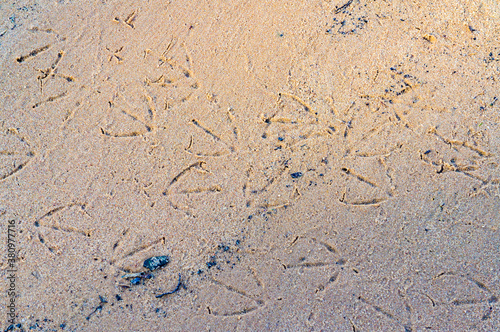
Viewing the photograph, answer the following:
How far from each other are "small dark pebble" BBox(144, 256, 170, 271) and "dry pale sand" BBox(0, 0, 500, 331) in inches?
1.5

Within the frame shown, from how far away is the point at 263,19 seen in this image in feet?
10.8

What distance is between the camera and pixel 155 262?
270 centimetres

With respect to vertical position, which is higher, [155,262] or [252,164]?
[252,164]

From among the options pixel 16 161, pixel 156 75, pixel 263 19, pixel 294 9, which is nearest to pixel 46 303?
pixel 16 161

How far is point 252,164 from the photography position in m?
2.95

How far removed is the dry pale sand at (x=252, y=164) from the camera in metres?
2.67

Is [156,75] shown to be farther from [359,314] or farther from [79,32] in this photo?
[359,314]

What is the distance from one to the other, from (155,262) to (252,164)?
1056 millimetres

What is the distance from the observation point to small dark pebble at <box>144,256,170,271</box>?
106 inches

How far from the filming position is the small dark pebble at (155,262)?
2695 millimetres

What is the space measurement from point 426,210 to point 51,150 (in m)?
3.06

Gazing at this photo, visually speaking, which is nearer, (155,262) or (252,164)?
(155,262)

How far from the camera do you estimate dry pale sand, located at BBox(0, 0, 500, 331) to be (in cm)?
267

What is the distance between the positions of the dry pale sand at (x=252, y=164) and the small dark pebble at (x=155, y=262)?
0.04m
